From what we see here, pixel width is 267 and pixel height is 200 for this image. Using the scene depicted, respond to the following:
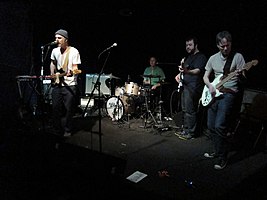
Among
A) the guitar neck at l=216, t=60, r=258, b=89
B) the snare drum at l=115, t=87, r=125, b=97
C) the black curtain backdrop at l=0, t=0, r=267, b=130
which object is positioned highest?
the black curtain backdrop at l=0, t=0, r=267, b=130

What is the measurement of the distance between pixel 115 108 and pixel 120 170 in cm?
430

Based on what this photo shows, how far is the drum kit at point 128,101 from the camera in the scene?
7.22 meters

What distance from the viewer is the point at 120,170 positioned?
3.02m

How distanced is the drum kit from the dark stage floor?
1991 mm

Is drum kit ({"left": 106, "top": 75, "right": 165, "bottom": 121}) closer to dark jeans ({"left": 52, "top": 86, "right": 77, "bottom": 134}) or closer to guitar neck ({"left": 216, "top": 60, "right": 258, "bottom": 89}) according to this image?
dark jeans ({"left": 52, "top": 86, "right": 77, "bottom": 134})

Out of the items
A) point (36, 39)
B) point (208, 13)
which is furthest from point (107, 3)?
point (208, 13)

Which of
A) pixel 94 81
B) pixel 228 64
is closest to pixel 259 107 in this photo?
pixel 228 64

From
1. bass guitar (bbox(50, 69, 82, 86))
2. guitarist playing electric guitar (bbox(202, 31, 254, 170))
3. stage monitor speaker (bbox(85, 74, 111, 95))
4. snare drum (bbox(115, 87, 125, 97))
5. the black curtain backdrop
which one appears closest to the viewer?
guitarist playing electric guitar (bbox(202, 31, 254, 170))

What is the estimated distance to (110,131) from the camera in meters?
6.24

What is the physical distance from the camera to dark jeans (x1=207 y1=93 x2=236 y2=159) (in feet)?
12.8

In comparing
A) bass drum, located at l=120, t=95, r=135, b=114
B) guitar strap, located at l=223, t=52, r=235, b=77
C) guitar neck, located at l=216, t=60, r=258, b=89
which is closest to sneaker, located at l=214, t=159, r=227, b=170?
guitar neck, located at l=216, t=60, r=258, b=89

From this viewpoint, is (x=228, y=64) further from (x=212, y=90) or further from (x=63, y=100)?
(x=63, y=100)

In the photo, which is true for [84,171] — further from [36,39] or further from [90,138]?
[36,39]

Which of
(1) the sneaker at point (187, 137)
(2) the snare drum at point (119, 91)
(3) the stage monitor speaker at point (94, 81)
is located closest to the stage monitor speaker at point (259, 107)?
(1) the sneaker at point (187, 137)
